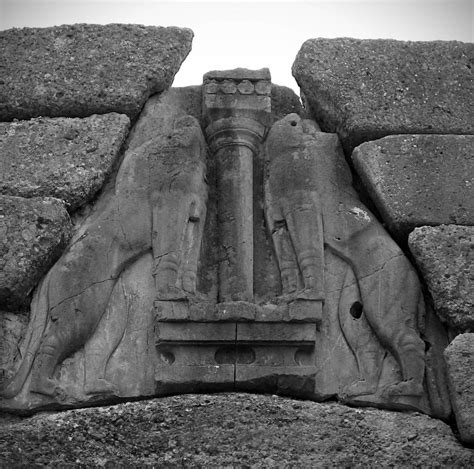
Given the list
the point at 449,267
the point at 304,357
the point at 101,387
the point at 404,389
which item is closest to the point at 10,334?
the point at 101,387

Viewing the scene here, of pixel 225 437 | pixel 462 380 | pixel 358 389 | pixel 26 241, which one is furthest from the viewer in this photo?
pixel 26 241

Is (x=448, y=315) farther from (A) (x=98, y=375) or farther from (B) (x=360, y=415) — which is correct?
(A) (x=98, y=375)

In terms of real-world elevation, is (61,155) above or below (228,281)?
above

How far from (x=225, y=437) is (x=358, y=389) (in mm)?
716

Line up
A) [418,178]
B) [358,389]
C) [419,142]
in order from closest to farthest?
[358,389]
[418,178]
[419,142]

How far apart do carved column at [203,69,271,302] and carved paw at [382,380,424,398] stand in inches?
35.1

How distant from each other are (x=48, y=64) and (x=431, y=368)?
268 cm

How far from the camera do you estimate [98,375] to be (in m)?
6.64

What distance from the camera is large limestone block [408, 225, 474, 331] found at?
6707 millimetres

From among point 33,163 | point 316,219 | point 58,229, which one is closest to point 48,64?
point 33,163

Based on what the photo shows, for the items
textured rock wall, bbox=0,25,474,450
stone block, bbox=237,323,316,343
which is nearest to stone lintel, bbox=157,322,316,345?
stone block, bbox=237,323,316,343

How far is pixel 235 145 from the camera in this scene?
7262mm

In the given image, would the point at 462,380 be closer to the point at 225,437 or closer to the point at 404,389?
the point at 404,389

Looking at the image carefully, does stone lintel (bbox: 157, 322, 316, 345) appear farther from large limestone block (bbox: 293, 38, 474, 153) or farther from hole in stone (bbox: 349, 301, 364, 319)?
large limestone block (bbox: 293, 38, 474, 153)
